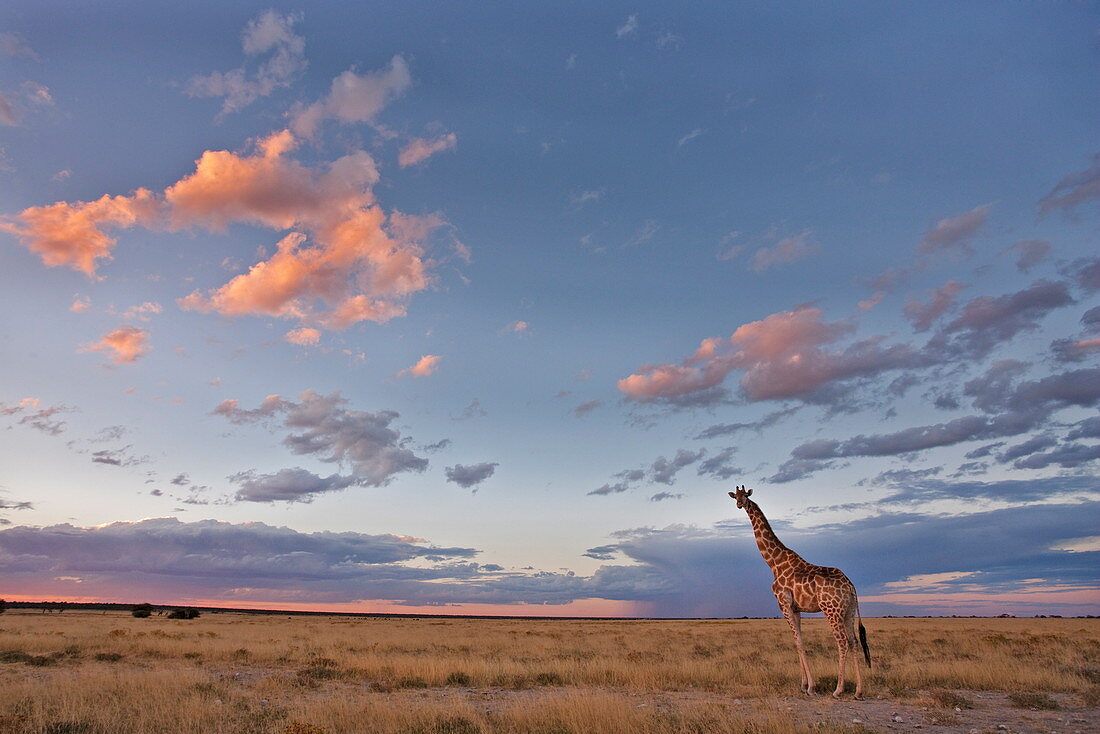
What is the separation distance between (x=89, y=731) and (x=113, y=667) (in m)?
13.9

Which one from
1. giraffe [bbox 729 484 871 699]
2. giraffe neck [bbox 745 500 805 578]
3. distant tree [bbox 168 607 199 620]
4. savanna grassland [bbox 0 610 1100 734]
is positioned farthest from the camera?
distant tree [bbox 168 607 199 620]

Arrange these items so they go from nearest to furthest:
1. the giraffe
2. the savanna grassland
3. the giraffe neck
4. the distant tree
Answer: the savanna grassland, the giraffe, the giraffe neck, the distant tree

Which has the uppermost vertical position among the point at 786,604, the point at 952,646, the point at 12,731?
the point at 786,604

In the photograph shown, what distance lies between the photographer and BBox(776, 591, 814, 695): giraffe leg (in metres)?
14.9

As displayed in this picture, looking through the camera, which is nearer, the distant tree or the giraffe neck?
the giraffe neck

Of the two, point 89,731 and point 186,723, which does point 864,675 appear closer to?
point 186,723

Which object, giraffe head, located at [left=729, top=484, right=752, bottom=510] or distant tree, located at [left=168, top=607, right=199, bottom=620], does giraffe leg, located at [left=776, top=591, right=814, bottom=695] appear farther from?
distant tree, located at [left=168, top=607, right=199, bottom=620]

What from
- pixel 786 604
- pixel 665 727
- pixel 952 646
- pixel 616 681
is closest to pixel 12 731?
pixel 665 727

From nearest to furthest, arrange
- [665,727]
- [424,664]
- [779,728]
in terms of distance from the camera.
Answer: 1. [779,728]
2. [665,727]
3. [424,664]

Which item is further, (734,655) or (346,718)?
(734,655)

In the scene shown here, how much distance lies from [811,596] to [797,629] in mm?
887

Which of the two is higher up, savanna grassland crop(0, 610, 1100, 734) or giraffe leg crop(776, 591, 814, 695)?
giraffe leg crop(776, 591, 814, 695)

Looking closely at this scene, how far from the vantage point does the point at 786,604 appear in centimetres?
1588

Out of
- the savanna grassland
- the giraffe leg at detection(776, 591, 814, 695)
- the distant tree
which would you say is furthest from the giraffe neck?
the distant tree
